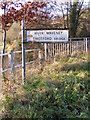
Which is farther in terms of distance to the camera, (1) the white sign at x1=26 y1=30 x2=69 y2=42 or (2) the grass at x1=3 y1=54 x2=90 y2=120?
(1) the white sign at x1=26 y1=30 x2=69 y2=42

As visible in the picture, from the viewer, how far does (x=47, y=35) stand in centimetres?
496

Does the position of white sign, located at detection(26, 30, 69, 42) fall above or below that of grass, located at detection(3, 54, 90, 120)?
above

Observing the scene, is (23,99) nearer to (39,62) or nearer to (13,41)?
(39,62)

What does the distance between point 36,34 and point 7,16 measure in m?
1.91

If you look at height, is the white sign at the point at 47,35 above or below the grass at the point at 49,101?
above

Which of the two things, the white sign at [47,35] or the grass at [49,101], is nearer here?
the grass at [49,101]

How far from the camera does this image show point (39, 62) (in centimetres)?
738

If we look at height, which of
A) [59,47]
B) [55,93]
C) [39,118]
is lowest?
[39,118]

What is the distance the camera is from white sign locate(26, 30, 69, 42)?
16.1ft

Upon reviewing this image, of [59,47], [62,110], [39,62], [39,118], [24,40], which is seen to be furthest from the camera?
[59,47]

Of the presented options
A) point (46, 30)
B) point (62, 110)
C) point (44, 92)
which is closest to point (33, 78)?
point (44, 92)

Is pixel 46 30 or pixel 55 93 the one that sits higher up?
pixel 46 30

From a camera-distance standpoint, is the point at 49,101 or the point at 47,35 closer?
the point at 49,101

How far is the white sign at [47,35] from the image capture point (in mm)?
4906
